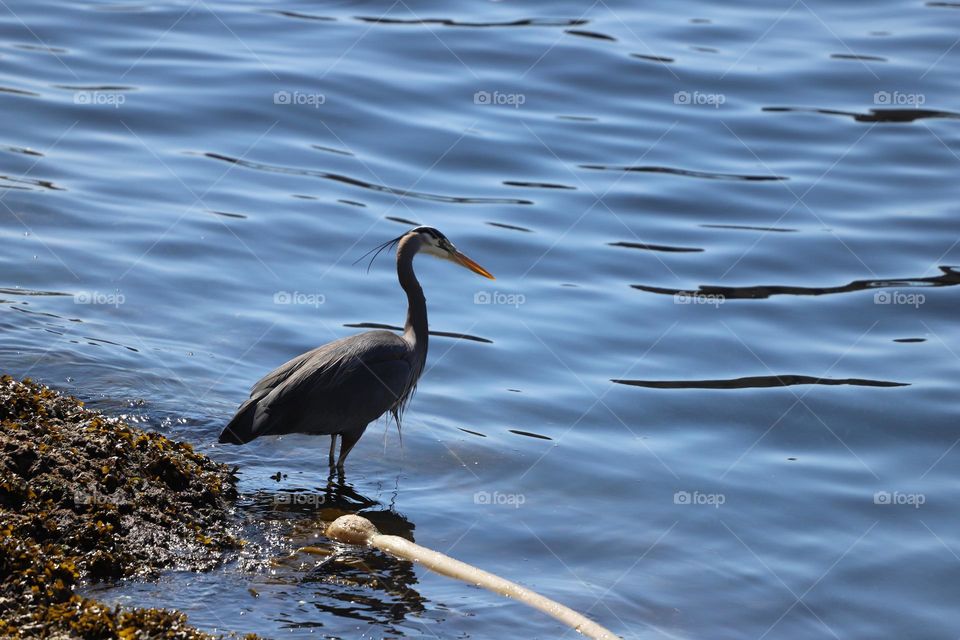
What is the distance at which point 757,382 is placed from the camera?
11.2m

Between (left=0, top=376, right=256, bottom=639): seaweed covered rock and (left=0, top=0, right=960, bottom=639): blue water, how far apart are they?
0.88ft

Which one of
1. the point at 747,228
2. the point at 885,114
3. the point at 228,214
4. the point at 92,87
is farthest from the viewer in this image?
the point at 885,114

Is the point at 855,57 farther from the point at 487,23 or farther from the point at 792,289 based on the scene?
the point at 792,289

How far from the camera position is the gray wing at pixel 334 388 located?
29.9ft

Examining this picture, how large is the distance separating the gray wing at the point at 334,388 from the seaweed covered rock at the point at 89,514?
948mm

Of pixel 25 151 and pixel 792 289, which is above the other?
pixel 25 151

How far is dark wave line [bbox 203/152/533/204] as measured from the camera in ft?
49.2

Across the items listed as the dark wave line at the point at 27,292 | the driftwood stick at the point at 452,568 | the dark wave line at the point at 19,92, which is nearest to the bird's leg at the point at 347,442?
the driftwood stick at the point at 452,568

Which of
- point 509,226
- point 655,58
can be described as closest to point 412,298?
point 509,226

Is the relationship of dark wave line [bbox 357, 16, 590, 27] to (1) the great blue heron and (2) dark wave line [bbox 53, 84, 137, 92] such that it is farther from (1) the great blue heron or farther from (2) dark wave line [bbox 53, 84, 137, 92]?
(1) the great blue heron

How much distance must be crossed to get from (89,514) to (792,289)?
8372 mm

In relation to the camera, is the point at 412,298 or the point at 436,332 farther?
the point at 436,332

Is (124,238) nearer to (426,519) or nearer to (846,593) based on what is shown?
(426,519)

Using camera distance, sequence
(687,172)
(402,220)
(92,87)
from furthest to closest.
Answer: (92,87)
(687,172)
(402,220)
